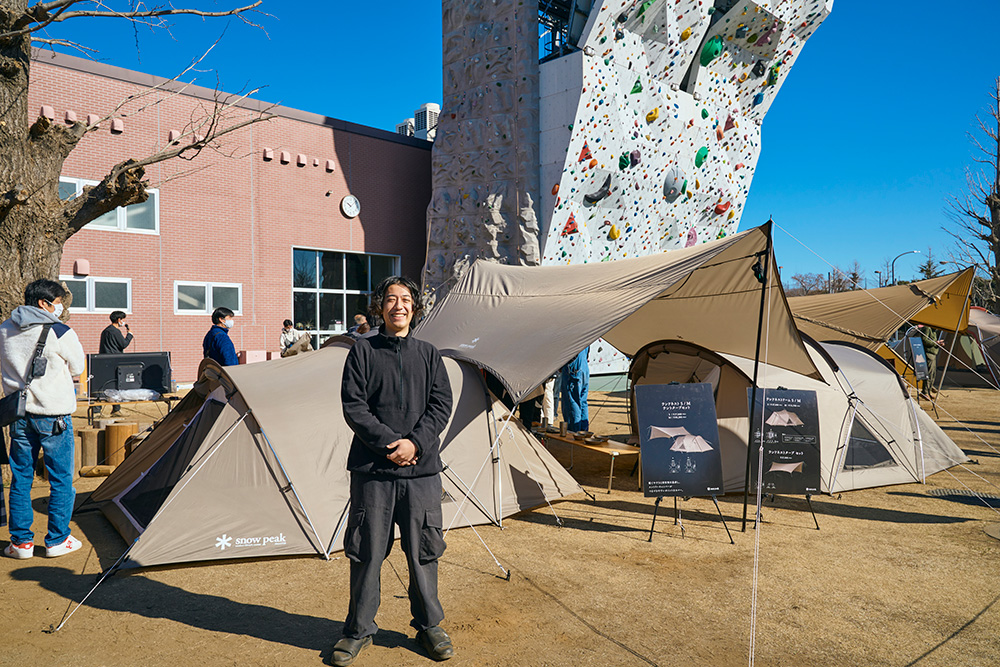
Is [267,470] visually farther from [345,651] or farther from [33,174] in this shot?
[33,174]

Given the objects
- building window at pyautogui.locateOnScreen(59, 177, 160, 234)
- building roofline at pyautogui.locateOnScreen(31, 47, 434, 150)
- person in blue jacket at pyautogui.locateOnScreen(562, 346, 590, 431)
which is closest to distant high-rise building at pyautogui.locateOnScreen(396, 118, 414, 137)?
building roofline at pyautogui.locateOnScreen(31, 47, 434, 150)

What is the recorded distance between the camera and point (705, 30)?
15.2 m

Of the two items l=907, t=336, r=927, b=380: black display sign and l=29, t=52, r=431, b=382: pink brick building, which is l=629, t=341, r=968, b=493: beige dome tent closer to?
l=907, t=336, r=927, b=380: black display sign

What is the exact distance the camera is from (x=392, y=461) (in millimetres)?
3129

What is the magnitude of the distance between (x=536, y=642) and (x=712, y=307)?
4450 millimetres

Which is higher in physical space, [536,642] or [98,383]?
[98,383]

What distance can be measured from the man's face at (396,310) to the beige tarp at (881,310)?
6978 mm

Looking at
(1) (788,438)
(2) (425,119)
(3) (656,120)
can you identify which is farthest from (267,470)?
(2) (425,119)

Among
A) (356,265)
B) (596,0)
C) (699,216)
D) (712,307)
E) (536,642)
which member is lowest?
(536,642)

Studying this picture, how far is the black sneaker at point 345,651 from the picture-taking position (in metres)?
3.20

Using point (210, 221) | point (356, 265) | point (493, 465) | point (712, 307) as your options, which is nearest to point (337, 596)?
point (493, 465)

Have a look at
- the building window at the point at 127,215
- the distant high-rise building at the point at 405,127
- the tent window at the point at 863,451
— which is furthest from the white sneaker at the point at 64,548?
the distant high-rise building at the point at 405,127

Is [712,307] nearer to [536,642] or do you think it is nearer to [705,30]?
[536,642]

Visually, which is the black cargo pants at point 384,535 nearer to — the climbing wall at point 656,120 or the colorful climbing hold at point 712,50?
the climbing wall at point 656,120
